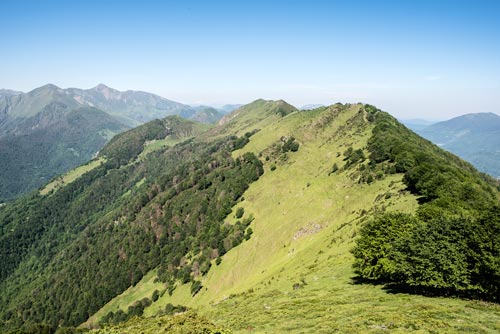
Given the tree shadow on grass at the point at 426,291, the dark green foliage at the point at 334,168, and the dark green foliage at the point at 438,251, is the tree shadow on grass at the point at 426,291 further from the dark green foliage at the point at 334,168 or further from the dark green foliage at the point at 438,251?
the dark green foliage at the point at 334,168

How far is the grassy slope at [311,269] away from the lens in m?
31.6

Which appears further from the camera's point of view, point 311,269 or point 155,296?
point 155,296

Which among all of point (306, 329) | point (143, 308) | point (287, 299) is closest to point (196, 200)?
point (143, 308)

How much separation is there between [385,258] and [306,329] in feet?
57.2

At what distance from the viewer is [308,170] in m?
145

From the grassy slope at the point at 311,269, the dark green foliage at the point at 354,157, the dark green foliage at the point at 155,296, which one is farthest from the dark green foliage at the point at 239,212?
the dark green foliage at the point at 354,157

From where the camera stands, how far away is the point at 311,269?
6319 centimetres

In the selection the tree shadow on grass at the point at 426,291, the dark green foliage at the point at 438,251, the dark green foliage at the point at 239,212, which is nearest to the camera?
the dark green foliage at the point at 438,251

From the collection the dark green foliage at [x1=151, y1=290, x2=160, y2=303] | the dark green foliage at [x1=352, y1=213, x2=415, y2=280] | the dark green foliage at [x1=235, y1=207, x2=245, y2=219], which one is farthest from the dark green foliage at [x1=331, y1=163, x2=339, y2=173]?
the dark green foliage at [x1=151, y1=290, x2=160, y2=303]

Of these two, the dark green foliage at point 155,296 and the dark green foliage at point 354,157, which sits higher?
the dark green foliage at point 354,157

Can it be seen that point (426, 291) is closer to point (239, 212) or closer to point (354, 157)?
point (354, 157)


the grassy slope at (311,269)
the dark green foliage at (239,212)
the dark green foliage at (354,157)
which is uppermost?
the dark green foliage at (354,157)

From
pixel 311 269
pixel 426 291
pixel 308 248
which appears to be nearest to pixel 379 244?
pixel 426 291

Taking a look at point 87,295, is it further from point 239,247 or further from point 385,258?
point 385,258
